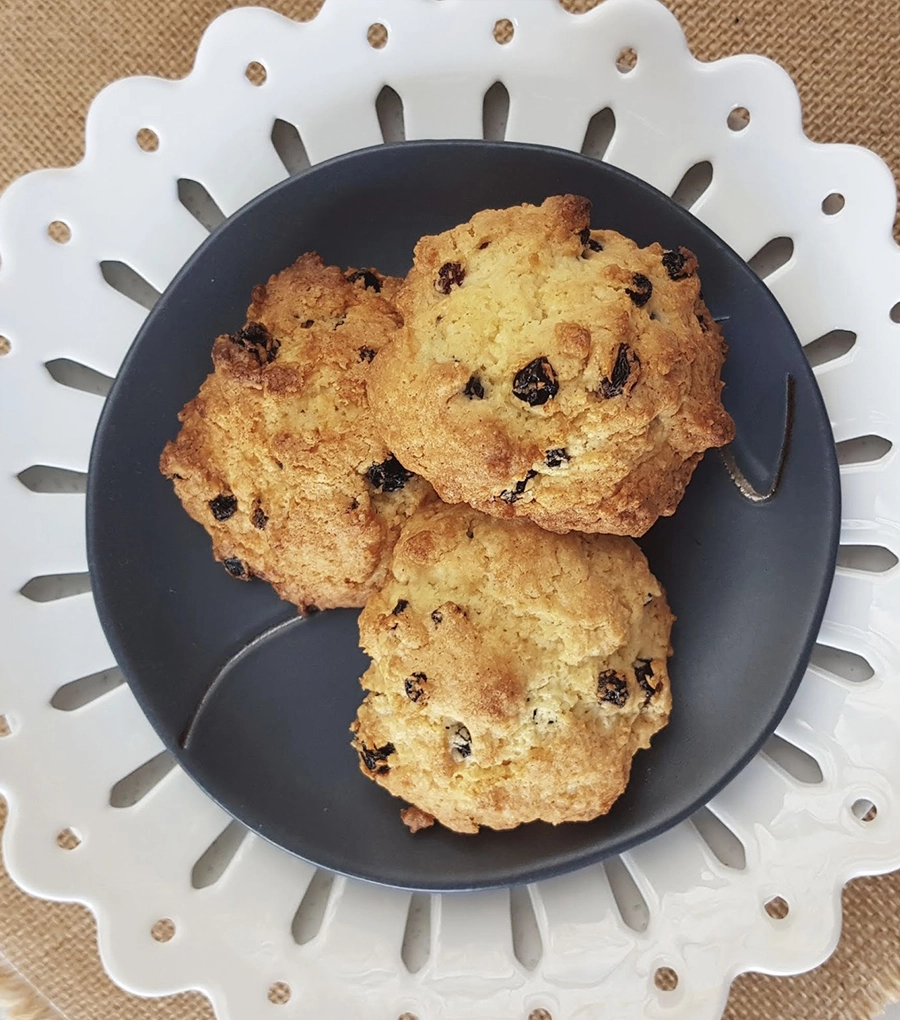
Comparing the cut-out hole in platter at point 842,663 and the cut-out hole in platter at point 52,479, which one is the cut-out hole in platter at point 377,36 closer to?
the cut-out hole in platter at point 52,479

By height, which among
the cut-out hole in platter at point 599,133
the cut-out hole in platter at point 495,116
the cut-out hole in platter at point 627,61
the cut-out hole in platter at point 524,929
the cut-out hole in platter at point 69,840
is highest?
the cut-out hole in platter at point 627,61

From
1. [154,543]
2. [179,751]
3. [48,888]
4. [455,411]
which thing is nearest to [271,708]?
[179,751]

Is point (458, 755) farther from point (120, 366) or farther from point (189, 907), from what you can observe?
point (120, 366)

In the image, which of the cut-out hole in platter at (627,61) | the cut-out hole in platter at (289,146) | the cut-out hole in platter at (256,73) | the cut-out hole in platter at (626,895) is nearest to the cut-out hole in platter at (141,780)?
the cut-out hole in platter at (626,895)

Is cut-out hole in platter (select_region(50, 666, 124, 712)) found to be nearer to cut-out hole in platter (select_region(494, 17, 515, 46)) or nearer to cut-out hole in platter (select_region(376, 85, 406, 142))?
cut-out hole in platter (select_region(376, 85, 406, 142))

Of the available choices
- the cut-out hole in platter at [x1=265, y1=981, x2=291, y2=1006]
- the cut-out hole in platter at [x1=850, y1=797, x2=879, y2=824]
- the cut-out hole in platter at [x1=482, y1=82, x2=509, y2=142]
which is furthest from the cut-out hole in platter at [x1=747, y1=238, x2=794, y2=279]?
the cut-out hole in platter at [x1=265, y1=981, x2=291, y2=1006]

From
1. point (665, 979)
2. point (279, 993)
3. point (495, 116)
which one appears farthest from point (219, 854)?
point (495, 116)
